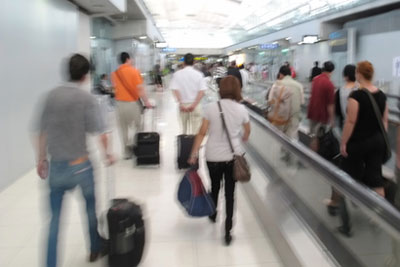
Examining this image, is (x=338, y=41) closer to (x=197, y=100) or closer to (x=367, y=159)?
(x=197, y=100)

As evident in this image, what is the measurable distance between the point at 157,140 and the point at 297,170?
286 centimetres

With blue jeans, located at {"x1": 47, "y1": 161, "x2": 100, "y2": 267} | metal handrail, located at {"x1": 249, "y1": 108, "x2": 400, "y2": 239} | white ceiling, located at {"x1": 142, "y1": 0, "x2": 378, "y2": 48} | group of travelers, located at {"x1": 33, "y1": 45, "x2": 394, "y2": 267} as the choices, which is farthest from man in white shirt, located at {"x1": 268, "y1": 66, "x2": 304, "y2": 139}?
white ceiling, located at {"x1": 142, "y1": 0, "x2": 378, "y2": 48}

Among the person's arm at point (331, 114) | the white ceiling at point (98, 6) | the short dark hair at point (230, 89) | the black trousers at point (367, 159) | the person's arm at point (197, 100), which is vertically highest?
the white ceiling at point (98, 6)

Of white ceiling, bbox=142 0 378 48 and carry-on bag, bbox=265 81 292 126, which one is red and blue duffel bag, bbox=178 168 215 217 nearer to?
carry-on bag, bbox=265 81 292 126

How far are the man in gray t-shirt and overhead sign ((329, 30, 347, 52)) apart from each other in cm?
1614

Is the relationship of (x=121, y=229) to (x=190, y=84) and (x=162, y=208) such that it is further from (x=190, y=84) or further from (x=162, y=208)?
(x=190, y=84)

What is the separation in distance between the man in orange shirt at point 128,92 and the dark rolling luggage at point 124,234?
11.7 feet

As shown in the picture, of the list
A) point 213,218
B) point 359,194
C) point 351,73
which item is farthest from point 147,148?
point 359,194

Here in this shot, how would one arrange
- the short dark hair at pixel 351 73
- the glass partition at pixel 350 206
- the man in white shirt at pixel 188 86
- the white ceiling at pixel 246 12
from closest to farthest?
the glass partition at pixel 350 206 → the short dark hair at pixel 351 73 → the man in white shirt at pixel 188 86 → the white ceiling at pixel 246 12

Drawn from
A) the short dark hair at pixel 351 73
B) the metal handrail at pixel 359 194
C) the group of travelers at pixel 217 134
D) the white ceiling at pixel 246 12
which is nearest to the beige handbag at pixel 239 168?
the group of travelers at pixel 217 134

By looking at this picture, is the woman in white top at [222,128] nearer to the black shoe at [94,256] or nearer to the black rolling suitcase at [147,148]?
the black shoe at [94,256]

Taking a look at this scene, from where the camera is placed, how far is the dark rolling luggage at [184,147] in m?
5.79

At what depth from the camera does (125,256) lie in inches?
119

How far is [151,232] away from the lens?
166 inches
